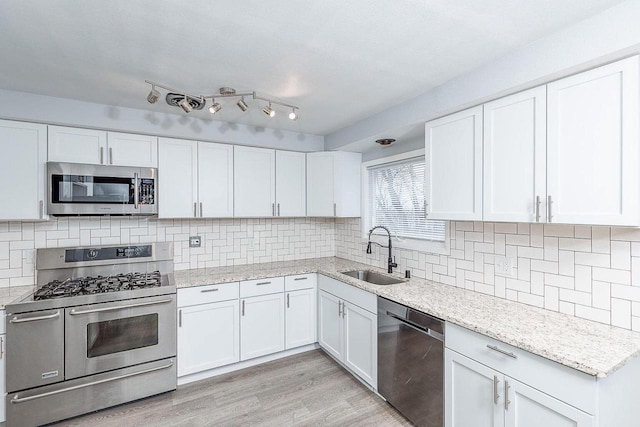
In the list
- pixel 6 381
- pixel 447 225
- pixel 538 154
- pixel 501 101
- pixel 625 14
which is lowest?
pixel 6 381

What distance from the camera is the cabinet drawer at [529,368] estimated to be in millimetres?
1278

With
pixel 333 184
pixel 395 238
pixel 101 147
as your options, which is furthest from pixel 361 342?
pixel 101 147

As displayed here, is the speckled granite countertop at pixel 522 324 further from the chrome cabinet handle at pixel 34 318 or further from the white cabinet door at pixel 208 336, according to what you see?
the chrome cabinet handle at pixel 34 318

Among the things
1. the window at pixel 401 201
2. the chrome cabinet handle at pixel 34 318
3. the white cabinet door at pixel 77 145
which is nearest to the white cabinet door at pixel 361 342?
the window at pixel 401 201

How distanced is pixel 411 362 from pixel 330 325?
3.57 ft

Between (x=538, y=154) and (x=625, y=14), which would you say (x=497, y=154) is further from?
(x=625, y=14)

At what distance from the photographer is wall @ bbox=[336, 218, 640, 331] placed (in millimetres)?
1622

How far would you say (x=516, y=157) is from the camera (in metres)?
1.79

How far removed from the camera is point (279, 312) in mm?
3107

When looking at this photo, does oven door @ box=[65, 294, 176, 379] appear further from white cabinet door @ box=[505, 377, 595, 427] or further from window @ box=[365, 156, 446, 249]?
white cabinet door @ box=[505, 377, 595, 427]

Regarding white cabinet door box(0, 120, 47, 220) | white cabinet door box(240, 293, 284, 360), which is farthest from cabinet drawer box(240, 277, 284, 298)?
white cabinet door box(0, 120, 47, 220)

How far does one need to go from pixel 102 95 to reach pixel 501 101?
283cm

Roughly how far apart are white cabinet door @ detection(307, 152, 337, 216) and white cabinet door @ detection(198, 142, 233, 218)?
2.97 feet

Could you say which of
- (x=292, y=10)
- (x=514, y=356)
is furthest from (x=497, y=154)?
(x=292, y=10)
